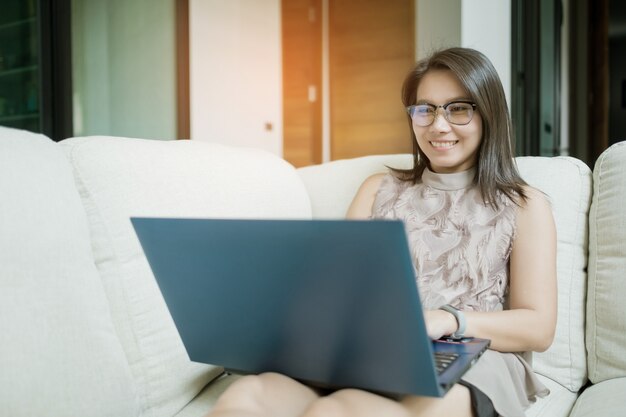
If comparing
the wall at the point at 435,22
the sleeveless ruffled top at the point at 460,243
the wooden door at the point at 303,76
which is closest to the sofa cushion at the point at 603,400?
the sleeveless ruffled top at the point at 460,243

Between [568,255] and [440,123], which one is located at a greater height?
[440,123]

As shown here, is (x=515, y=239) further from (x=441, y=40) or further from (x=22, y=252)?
(x=441, y=40)

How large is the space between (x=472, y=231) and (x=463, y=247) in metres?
0.04

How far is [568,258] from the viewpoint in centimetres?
124

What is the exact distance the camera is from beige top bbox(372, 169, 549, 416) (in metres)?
1.11

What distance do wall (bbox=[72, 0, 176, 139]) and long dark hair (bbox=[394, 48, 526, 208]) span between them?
2.46 m

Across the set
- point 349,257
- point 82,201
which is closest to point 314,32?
point 82,201

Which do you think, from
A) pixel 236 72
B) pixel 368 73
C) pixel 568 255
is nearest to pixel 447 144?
pixel 568 255

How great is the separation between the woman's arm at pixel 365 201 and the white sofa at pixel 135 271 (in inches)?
6.3

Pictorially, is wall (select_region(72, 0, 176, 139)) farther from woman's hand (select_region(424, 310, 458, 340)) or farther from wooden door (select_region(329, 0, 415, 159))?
woman's hand (select_region(424, 310, 458, 340))

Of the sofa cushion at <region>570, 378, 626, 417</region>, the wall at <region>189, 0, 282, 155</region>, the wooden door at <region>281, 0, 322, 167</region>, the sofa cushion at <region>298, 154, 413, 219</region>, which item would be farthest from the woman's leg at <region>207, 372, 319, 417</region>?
the wooden door at <region>281, 0, 322, 167</region>

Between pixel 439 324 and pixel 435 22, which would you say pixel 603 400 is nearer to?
pixel 439 324

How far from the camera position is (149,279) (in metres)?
0.97

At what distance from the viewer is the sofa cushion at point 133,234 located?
3.08 feet
